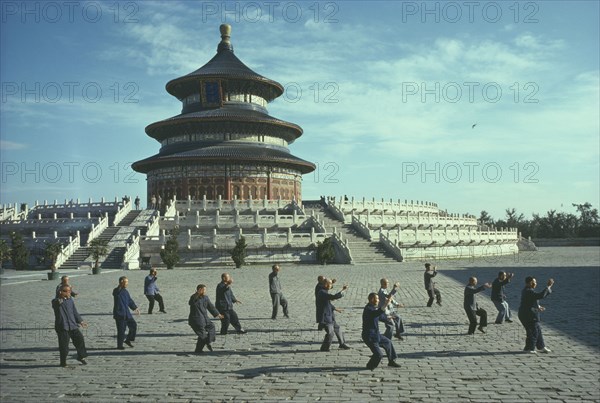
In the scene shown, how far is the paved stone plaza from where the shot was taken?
872 centimetres

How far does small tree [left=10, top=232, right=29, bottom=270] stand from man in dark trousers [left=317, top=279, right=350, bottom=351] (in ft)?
110

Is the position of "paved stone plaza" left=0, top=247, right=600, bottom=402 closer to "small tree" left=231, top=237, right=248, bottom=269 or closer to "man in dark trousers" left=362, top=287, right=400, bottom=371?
"man in dark trousers" left=362, top=287, right=400, bottom=371

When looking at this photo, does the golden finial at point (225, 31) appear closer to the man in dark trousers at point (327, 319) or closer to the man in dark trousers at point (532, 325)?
the man in dark trousers at point (327, 319)

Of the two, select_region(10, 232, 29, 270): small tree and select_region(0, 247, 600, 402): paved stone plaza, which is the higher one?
select_region(10, 232, 29, 270): small tree

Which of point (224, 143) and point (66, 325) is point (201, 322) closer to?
point (66, 325)

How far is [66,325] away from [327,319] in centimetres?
515

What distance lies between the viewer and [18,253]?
1535 inches

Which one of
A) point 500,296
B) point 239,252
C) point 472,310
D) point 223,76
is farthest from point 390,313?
point 223,76

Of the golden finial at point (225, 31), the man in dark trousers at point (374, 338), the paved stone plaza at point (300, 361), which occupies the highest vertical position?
the golden finial at point (225, 31)

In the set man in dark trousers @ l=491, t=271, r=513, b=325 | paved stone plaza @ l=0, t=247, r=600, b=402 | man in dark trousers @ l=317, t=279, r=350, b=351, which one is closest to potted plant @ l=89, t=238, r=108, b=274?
paved stone plaza @ l=0, t=247, r=600, b=402

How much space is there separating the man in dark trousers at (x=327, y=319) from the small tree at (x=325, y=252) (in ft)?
82.7

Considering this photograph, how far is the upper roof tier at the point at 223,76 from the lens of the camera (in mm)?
61312

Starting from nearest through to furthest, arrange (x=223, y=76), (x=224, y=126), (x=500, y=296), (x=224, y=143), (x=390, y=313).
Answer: (x=390, y=313)
(x=500, y=296)
(x=224, y=143)
(x=224, y=126)
(x=223, y=76)

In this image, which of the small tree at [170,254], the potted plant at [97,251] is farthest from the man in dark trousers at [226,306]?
the small tree at [170,254]
